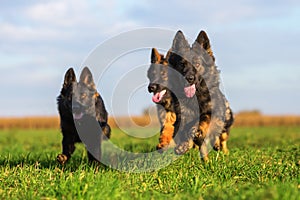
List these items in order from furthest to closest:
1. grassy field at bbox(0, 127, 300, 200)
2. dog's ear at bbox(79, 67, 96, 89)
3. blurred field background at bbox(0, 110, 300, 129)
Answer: blurred field background at bbox(0, 110, 300, 129) < dog's ear at bbox(79, 67, 96, 89) < grassy field at bbox(0, 127, 300, 200)

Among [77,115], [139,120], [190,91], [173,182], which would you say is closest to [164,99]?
[190,91]

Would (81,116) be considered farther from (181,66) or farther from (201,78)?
(201,78)

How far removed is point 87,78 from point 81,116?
83 centimetres

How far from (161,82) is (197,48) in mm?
1001

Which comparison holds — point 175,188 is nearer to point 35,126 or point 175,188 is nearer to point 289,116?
point 35,126

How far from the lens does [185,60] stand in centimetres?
841

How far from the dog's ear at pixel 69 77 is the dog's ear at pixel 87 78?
0.60 feet

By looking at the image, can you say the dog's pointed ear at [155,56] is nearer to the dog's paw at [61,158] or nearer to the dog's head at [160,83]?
the dog's head at [160,83]

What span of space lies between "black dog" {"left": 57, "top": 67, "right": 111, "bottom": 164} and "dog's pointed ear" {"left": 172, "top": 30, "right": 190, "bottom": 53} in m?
1.89

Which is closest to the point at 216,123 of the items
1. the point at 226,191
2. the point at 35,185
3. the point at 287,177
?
the point at 287,177

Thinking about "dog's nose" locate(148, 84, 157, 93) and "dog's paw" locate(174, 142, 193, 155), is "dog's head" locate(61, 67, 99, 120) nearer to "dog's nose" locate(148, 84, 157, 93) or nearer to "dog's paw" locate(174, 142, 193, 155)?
"dog's nose" locate(148, 84, 157, 93)

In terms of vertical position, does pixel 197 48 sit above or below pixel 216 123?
above

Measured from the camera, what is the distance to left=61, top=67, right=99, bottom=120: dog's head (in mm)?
8781

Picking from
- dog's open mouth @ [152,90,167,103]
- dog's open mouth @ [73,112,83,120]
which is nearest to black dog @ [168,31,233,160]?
dog's open mouth @ [152,90,167,103]
